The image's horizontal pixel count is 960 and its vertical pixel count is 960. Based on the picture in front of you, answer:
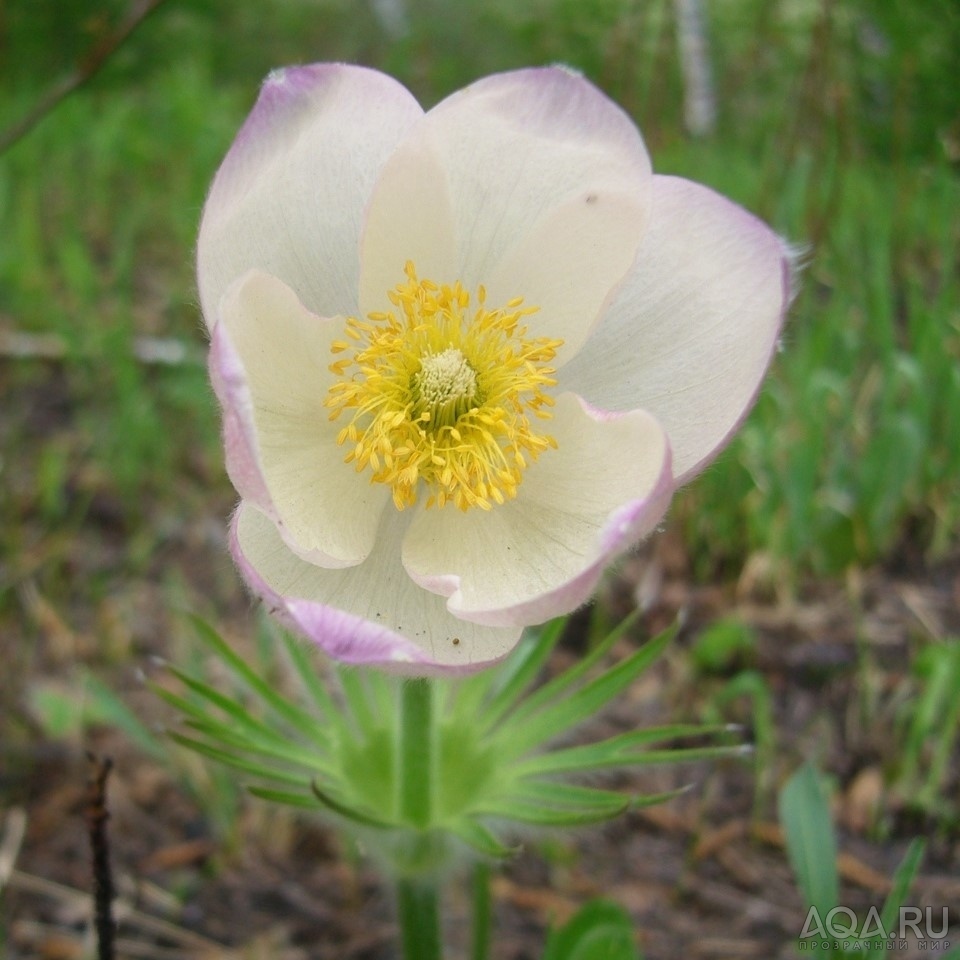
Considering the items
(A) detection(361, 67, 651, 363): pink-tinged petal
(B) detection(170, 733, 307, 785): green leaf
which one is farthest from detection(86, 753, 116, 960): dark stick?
(A) detection(361, 67, 651, 363): pink-tinged petal

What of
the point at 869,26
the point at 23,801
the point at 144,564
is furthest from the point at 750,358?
the point at 869,26

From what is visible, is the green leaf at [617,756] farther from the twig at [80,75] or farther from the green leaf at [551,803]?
the twig at [80,75]

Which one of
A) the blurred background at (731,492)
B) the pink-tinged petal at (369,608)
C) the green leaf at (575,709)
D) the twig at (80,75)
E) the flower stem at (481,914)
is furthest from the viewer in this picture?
the blurred background at (731,492)

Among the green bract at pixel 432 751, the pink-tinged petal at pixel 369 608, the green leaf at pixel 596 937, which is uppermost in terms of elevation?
the pink-tinged petal at pixel 369 608

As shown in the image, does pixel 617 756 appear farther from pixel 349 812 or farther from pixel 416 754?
pixel 349 812

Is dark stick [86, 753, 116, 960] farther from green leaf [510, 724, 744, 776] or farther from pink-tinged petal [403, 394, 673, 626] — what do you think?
green leaf [510, 724, 744, 776]

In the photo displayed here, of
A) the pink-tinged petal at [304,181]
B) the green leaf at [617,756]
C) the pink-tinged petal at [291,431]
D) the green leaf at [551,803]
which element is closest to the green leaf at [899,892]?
the green leaf at [617,756]
